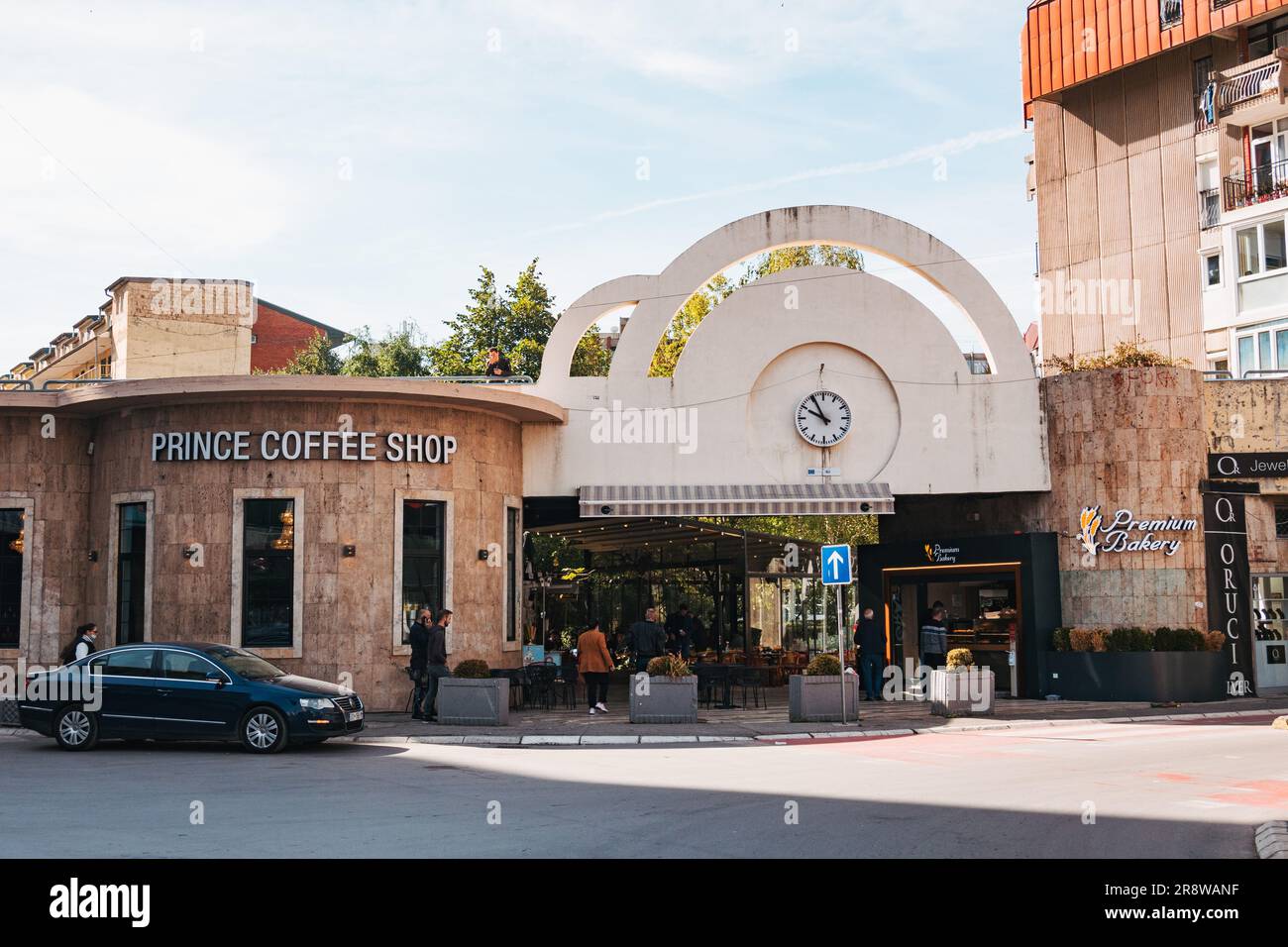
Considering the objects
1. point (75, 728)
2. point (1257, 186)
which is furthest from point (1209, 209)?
point (75, 728)

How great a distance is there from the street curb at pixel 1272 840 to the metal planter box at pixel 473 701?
13.0 meters

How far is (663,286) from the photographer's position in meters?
25.1

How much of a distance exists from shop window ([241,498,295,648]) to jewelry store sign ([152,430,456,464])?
93 centimetres

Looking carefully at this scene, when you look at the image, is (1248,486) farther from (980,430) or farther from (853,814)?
(853,814)

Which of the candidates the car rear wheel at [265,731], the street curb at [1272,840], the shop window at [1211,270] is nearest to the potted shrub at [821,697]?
the car rear wheel at [265,731]

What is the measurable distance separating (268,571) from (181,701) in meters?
5.09

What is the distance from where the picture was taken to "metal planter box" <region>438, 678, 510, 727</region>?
20656 millimetres

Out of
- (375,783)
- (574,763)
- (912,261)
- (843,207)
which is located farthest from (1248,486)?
(375,783)

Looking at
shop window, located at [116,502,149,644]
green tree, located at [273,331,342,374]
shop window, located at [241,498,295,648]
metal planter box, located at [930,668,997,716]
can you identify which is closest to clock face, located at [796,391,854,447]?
metal planter box, located at [930,668,997,716]

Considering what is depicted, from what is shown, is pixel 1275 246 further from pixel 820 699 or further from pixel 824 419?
pixel 820 699

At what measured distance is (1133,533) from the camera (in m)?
25.1

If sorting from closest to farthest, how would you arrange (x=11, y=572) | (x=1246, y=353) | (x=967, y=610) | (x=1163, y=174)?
(x=11, y=572)
(x=967, y=610)
(x=1246, y=353)
(x=1163, y=174)

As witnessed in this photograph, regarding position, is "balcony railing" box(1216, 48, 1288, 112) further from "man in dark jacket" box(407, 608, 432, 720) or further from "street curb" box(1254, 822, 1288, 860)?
"street curb" box(1254, 822, 1288, 860)
